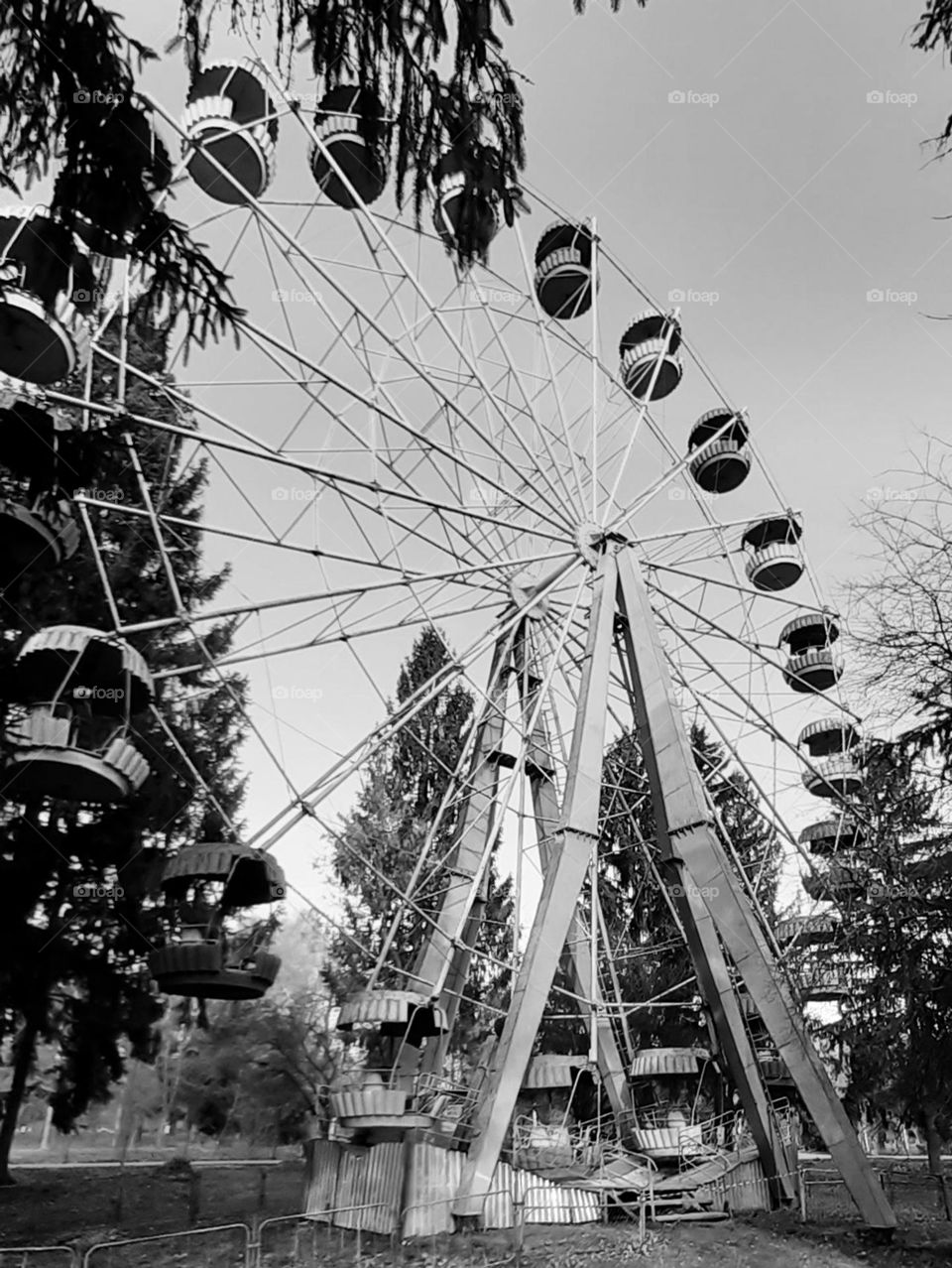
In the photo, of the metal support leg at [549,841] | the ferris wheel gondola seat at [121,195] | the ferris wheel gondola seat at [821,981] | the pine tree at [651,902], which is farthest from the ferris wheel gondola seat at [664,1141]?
the ferris wheel gondola seat at [121,195]

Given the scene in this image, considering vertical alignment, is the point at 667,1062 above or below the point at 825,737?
below

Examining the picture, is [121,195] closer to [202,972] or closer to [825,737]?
[202,972]

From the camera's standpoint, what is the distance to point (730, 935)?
40.4 ft

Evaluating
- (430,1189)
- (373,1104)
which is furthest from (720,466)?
(430,1189)

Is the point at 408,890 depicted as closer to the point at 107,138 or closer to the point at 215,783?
the point at 215,783

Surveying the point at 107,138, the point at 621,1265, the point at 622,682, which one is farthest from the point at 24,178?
the point at 622,682

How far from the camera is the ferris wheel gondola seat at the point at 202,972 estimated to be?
982 cm

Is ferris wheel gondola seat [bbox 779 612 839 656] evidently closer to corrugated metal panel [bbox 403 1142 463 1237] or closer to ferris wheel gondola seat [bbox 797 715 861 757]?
ferris wheel gondola seat [bbox 797 715 861 757]

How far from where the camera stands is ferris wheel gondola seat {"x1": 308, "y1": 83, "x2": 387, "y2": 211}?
4918 millimetres
